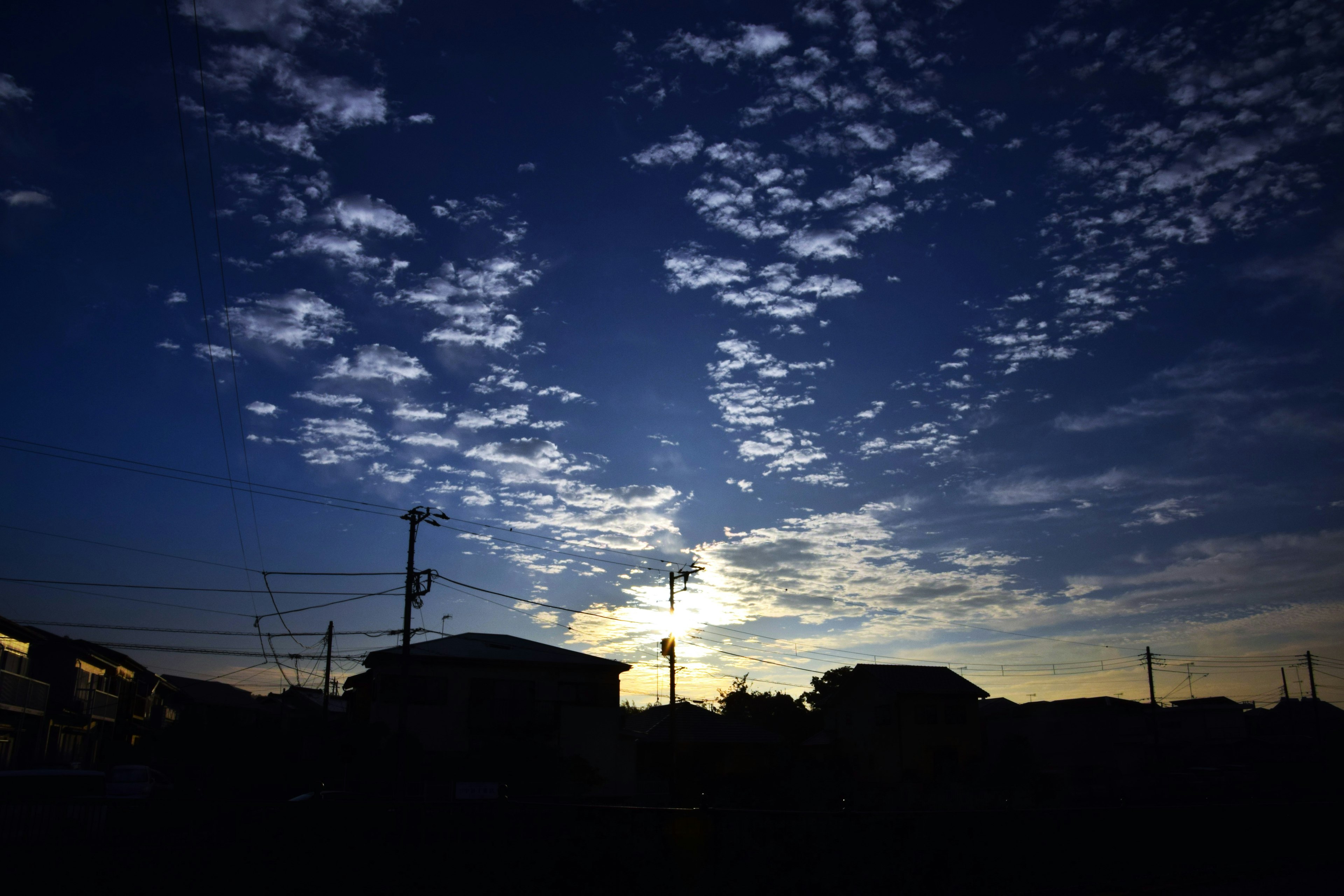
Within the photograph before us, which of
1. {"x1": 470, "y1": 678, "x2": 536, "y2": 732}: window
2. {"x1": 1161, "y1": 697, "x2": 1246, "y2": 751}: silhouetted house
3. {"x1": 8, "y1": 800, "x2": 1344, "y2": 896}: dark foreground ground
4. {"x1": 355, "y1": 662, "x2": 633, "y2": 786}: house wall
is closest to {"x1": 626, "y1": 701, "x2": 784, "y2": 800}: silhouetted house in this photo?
{"x1": 355, "y1": 662, "x2": 633, "y2": 786}: house wall

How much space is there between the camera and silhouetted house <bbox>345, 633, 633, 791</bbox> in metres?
36.5

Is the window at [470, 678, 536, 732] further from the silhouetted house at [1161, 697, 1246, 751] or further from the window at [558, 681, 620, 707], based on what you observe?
the silhouetted house at [1161, 697, 1246, 751]

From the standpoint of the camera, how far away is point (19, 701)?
Result: 3478cm

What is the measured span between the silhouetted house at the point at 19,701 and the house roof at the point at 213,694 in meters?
30.0

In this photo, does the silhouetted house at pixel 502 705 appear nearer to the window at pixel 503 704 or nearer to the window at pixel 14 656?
the window at pixel 503 704

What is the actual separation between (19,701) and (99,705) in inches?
567

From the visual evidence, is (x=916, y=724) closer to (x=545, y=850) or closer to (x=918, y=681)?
(x=918, y=681)

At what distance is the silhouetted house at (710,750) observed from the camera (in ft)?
157

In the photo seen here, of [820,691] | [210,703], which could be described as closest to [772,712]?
[820,691]

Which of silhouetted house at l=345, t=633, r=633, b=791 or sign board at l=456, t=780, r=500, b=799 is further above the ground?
silhouetted house at l=345, t=633, r=633, b=791

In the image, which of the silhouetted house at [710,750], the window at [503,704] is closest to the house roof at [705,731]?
the silhouetted house at [710,750]

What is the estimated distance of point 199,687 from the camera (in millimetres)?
81500

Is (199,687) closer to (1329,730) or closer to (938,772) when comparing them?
(938,772)

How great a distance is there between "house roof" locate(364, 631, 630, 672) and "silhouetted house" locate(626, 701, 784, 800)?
8.19 metres
